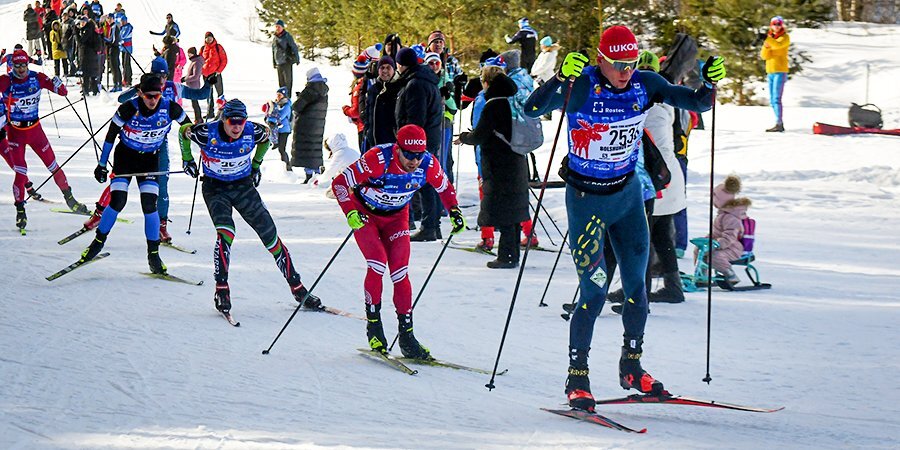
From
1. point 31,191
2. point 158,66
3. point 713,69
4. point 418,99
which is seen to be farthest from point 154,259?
point 713,69

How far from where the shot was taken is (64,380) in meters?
6.34

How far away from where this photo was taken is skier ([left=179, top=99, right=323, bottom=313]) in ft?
27.5

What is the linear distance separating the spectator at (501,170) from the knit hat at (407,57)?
1164mm

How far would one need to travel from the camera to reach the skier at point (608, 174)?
5832 millimetres

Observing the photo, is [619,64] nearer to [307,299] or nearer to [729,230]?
[307,299]

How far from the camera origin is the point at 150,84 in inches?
382

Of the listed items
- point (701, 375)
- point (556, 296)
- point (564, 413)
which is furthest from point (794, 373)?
point (556, 296)

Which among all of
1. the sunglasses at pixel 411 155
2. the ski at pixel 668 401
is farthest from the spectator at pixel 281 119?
the ski at pixel 668 401

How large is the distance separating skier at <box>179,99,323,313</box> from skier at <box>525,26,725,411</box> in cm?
305

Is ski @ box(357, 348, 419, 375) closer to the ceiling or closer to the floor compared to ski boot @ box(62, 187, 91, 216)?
closer to the floor

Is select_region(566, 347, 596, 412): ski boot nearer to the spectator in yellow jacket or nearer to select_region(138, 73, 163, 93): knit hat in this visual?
select_region(138, 73, 163, 93): knit hat

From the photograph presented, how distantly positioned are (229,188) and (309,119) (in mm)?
7244

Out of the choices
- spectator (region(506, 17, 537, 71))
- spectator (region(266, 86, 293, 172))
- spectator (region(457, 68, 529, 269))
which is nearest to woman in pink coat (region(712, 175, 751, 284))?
spectator (region(457, 68, 529, 269))

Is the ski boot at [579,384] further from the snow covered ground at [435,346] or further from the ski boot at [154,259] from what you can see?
the ski boot at [154,259]
